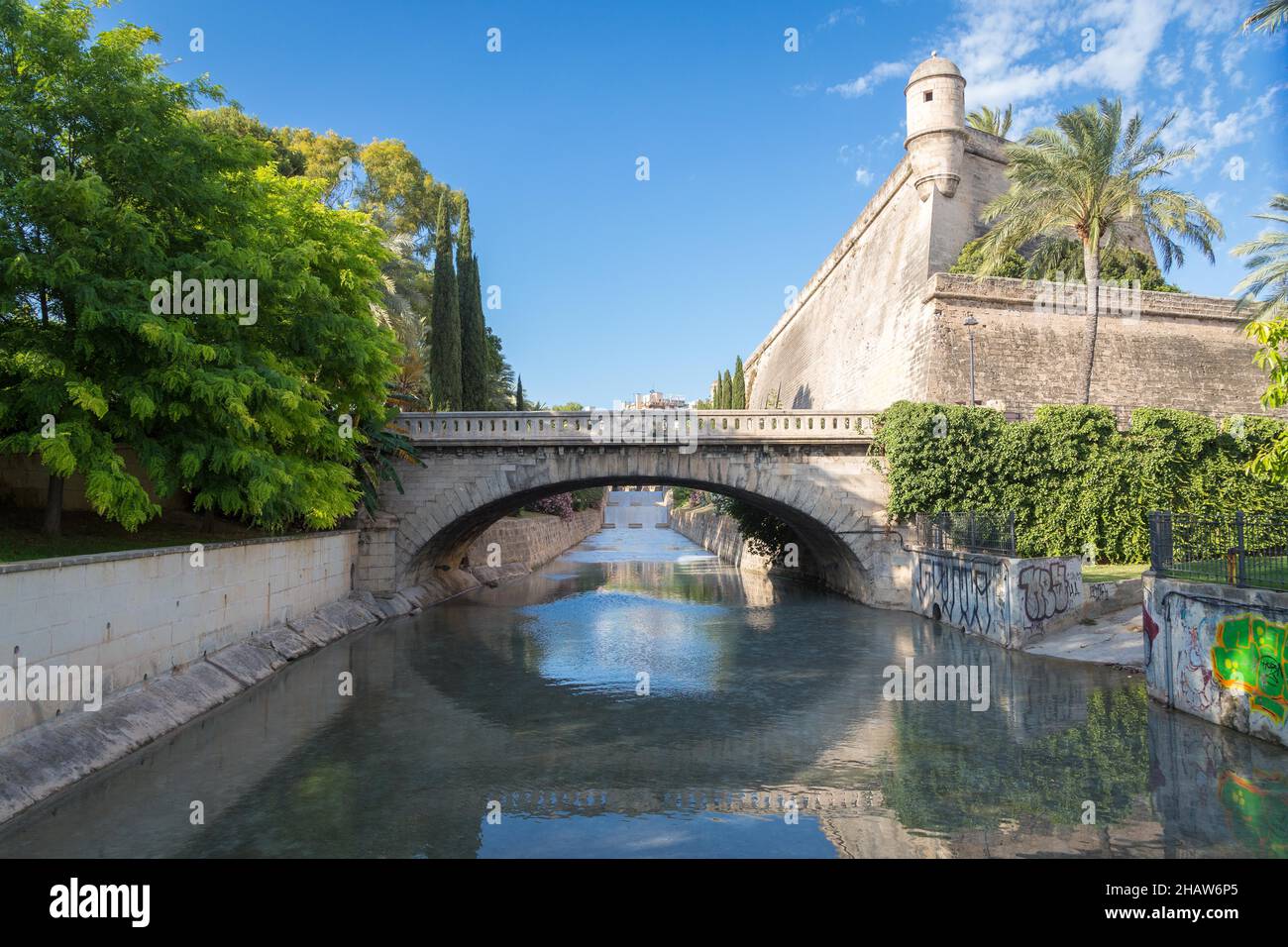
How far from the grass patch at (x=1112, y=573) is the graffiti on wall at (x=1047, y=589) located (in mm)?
1894

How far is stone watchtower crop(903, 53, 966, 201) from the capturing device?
A: 3064 cm

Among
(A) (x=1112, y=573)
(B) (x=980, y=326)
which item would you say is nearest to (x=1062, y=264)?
(B) (x=980, y=326)

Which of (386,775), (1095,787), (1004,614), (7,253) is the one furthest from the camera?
(1004,614)

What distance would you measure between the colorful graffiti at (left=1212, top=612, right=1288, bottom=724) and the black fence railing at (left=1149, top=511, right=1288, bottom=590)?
24.3 inches

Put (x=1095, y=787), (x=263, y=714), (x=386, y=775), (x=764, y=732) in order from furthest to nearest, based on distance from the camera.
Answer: (x=263, y=714) < (x=764, y=732) < (x=386, y=775) < (x=1095, y=787)

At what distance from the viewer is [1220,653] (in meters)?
12.0

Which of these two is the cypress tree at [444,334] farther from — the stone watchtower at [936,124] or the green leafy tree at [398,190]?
the stone watchtower at [936,124]

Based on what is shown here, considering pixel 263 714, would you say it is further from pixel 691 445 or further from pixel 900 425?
pixel 900 425

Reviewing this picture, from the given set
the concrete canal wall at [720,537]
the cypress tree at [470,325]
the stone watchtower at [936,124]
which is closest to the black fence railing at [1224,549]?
the stone watchtower at [936,124]

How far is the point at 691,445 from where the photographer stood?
1034 inches

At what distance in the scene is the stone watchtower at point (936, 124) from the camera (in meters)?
30.6

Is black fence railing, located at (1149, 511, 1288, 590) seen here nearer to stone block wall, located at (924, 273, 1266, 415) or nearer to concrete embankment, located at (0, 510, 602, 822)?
stone block wall, located at (924, 273, 1266, 415)

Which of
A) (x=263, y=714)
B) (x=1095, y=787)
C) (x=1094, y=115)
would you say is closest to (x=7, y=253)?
(x=263, y=714)

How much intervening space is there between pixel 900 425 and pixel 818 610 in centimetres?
715
